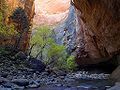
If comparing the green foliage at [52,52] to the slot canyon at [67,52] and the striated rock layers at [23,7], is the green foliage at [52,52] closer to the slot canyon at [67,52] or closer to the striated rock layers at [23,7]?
the slot canyon at [67,52]

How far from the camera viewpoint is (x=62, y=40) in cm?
4088

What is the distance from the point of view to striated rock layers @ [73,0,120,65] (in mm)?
22125

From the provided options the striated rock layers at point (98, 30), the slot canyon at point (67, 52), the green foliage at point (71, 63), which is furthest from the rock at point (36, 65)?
the green foliage at point (71, 63)

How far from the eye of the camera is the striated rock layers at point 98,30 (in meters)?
22.1

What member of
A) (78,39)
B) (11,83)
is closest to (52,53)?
(78,39)

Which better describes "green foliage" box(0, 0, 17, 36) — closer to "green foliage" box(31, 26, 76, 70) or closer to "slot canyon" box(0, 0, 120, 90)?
"slot canyon" box(0, 0, 120, 90)

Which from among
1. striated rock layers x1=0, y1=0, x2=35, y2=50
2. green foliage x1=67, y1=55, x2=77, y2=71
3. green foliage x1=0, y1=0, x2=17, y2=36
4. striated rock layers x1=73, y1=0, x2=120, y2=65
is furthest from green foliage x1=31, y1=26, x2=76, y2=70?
green foliage x1=0, y1=0, x2=17, y2=36

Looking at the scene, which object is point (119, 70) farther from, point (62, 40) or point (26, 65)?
point (62, 40)

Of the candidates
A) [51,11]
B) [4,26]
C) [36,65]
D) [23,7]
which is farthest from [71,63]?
[51,11]

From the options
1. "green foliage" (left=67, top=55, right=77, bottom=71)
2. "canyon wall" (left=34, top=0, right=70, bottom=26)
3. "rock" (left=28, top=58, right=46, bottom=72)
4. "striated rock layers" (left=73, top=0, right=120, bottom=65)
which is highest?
"canyon wall" (left=34, top=0, right=70, bottom=26)

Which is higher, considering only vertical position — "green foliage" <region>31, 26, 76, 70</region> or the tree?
the tree

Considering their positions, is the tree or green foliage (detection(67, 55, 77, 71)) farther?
green foliage (detection(67, 55, 77, 71))

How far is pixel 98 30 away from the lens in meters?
25.1

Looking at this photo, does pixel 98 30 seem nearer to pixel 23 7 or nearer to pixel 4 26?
pixel 4 26
